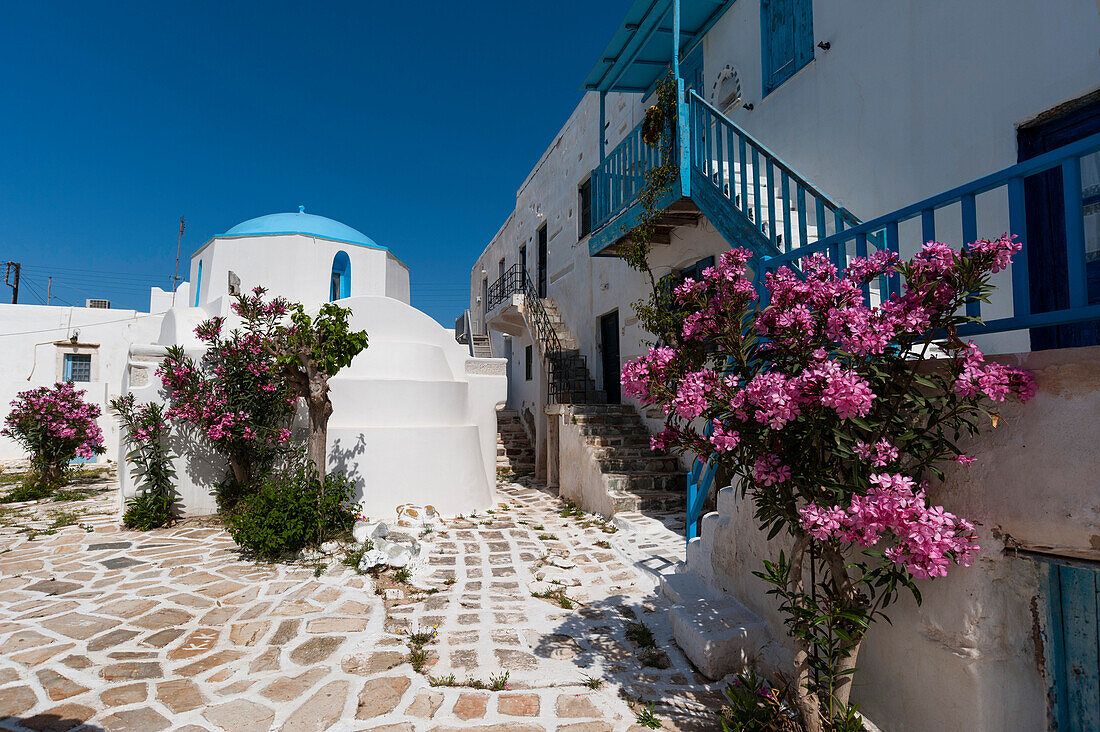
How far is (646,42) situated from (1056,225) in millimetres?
5899

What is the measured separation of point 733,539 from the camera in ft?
13.0

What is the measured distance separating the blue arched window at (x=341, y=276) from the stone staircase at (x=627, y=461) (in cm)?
640

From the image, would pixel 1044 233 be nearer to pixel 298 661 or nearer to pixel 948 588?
pixel 948 588

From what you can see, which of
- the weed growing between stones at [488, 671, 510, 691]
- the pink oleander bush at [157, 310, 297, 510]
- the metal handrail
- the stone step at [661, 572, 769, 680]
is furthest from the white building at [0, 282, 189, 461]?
the stone step at [661, 572, 769, 680]

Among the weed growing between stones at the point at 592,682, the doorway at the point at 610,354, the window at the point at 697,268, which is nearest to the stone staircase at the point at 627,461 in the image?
the doorway at the point at 610,354

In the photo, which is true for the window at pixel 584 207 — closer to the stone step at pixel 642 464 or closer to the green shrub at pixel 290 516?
the stone step at pixel 642 464

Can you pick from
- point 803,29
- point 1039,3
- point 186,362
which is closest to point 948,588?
point 1039,3

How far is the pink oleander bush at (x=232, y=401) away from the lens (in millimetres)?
7430

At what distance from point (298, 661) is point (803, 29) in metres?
7.82

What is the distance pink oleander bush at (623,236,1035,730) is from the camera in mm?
2090

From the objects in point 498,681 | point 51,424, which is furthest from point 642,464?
point 51,424

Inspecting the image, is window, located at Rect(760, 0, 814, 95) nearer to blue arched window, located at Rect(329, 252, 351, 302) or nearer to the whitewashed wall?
blue arched window, located at Rect(329, 252, 351, 302)

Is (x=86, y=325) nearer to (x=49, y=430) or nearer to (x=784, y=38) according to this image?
(x=49, y=430)

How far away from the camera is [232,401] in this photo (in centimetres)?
758
